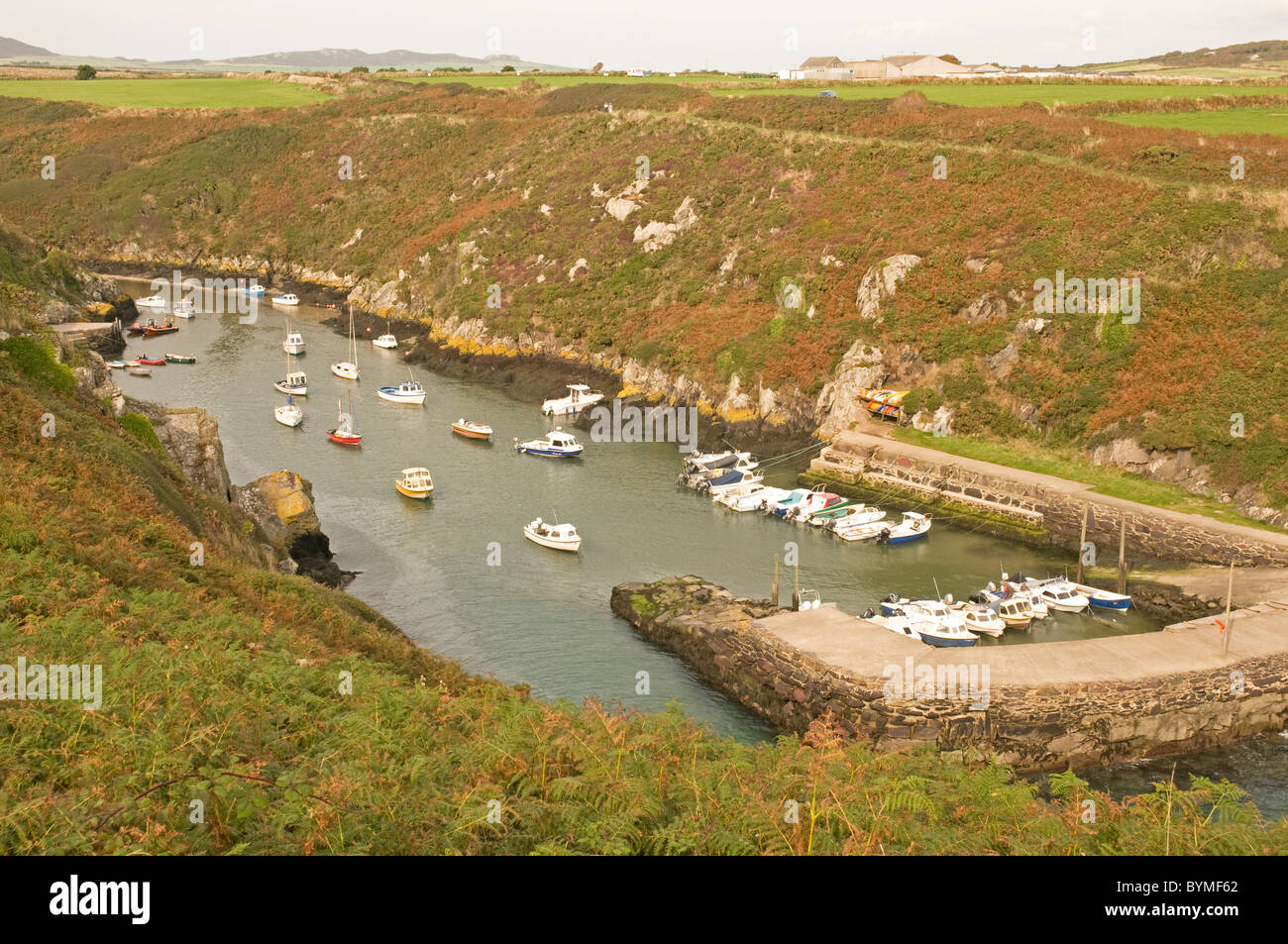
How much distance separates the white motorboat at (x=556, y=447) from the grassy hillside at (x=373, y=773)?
1527 inches

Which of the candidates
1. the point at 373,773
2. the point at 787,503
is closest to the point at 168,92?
the point at 787,503

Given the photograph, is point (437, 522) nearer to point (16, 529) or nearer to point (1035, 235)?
point (16, 529)

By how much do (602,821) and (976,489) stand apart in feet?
141

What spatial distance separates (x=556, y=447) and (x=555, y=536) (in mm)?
14025

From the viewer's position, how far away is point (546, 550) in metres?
46.5

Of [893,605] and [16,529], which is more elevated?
[16,529]

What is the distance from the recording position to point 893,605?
38.2m

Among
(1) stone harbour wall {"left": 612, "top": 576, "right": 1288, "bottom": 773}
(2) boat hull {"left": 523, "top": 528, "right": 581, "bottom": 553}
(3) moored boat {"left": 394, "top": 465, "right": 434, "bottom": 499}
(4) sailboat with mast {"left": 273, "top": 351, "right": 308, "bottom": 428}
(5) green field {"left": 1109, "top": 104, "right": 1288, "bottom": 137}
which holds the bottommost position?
(1) stone harbour wall {"left": 612, "top": 576, "right": 1288, "bottom": 773}

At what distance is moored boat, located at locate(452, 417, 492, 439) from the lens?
62.9m

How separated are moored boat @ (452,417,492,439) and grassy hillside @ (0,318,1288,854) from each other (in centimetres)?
4201

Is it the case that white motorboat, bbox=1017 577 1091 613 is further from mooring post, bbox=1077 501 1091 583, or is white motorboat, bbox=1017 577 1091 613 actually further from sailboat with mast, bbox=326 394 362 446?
sailboat with mast, bbox=326 394 362 446

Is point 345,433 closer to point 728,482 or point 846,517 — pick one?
point 728,482

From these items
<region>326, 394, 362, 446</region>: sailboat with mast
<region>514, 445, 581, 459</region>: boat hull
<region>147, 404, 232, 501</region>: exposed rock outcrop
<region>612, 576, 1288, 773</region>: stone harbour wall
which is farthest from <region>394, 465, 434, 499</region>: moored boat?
<region>612, 576, 1288, 773</region>: stone harbour wall
